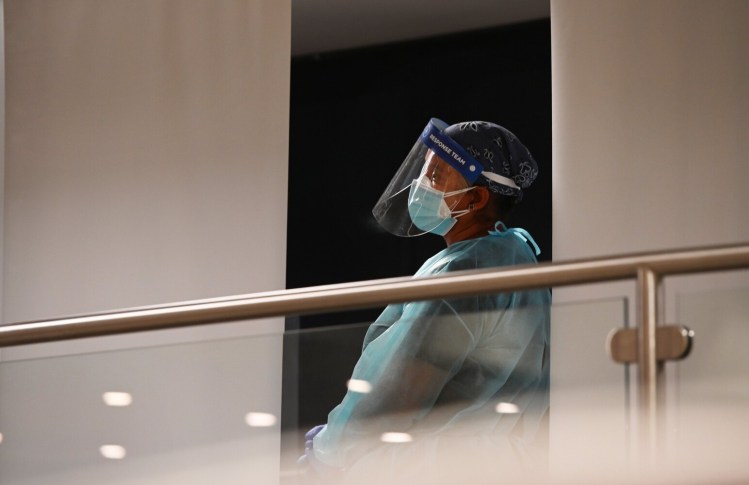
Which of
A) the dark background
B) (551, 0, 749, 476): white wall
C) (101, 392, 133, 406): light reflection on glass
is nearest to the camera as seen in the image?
(101, 392, 133, 406): light reflection on glass

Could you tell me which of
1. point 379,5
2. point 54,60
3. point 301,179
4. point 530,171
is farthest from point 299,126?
→ point 530,171

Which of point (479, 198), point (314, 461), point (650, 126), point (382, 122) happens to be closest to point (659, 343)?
point (314, 461)

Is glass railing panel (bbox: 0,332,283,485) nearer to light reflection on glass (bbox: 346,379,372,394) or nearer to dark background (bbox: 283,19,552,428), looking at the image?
light reflection on glass (bbox: 346,379,372,394)

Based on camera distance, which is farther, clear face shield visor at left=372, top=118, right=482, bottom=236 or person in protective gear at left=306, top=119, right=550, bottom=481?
clear face shield visor at left=372, top=118, right=482, bottom=236

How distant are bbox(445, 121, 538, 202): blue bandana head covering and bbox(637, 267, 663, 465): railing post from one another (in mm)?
1068

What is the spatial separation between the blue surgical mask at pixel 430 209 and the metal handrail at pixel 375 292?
0.85 meters

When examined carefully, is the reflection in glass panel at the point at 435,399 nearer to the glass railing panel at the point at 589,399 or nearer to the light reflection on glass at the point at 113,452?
the glass railing panel at the point at 589,399

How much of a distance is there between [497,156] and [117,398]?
3.33 ft

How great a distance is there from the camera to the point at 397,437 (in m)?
1.86

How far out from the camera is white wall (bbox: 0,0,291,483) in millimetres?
3998

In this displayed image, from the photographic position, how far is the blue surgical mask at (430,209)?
267 cm

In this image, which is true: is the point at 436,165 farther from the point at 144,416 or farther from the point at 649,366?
the point at 649,366

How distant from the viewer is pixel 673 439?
1581mm

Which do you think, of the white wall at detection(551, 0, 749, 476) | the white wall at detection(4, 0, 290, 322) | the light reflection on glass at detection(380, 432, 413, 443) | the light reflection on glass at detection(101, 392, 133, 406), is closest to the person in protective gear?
the light reflection on glass at detection(380, 432, 413, 443)
